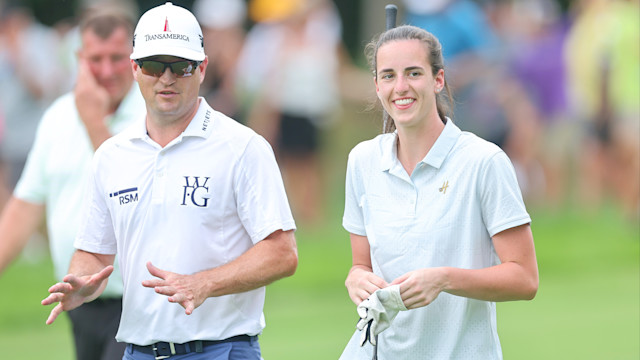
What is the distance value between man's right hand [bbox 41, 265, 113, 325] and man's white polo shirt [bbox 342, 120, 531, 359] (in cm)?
123

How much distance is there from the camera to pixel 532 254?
15.8ft

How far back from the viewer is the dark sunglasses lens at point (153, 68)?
513 cm

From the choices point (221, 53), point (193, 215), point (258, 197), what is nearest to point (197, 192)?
point (193, 215)

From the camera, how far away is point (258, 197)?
16.8 ft

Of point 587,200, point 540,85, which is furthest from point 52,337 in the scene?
point 540,85

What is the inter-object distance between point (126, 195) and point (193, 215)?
0.36 metres

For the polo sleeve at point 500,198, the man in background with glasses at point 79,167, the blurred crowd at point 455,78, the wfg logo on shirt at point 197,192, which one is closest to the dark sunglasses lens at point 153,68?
the wfg logo on shirt at point 197,192

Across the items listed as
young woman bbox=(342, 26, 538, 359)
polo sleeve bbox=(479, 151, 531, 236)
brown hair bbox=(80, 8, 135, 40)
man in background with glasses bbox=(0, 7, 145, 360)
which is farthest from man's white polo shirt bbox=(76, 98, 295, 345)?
brown hair bbox=(80, 8, 135, 40)

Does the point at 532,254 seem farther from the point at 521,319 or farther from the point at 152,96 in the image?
the point at 521,319

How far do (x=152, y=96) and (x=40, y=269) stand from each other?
946 centimetres

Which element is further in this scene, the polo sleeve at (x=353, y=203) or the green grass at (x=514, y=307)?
the green grass at (x=514, y=307)

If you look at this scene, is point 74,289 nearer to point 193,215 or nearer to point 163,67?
point 193,215

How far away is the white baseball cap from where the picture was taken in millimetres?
5121

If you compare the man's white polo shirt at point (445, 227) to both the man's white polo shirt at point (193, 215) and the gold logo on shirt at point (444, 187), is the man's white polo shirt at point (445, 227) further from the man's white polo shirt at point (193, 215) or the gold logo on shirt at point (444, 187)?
the man's white polo shirt at point (193, 215)
